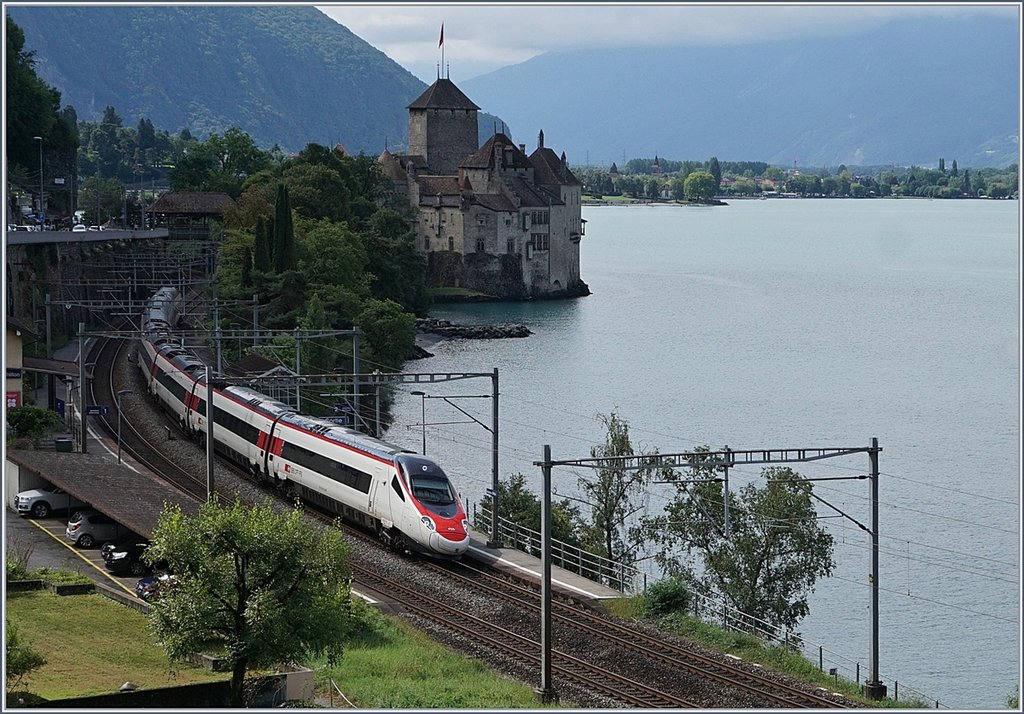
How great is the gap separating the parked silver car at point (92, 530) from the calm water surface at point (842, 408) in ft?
56.0

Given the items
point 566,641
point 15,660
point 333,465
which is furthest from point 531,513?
point 15,660

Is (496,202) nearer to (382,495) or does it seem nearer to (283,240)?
(283,240)

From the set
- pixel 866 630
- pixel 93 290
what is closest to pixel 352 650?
pixel 866 630

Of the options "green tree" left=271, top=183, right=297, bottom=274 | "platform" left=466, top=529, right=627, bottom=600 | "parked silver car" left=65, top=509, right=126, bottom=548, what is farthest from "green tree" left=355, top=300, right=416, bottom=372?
"parked silver car" left=65, top=509, right=126, bottom=548

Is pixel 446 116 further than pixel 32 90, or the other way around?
pixel 446 116

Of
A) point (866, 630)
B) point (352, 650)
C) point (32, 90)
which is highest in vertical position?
point (32, 90)

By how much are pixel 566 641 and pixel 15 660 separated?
1055 centimetres

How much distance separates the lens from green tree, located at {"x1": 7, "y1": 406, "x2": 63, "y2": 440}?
47594 mm

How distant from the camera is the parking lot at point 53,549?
109ft

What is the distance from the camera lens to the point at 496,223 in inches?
5600

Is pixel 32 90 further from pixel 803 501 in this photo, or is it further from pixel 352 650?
pixel 352 650

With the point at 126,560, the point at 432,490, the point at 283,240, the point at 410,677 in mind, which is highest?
the point at 283,240

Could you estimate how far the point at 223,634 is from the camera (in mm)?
24062

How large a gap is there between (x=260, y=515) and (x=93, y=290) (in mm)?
66263
